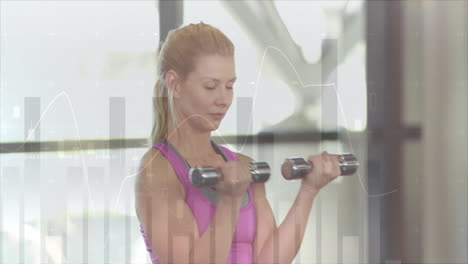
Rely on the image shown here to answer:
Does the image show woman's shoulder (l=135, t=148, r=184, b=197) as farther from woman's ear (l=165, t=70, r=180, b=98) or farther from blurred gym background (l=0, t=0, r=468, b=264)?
blurred gym background (l=0, t=0, r=468, b=264)

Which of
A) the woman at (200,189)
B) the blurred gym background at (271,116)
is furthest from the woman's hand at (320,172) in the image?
the blurred gym background at (271,116)

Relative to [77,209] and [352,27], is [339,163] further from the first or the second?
[352,27]

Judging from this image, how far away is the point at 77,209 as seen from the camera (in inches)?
35.4

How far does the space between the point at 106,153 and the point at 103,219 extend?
9 cm

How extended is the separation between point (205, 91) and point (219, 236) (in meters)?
0.15

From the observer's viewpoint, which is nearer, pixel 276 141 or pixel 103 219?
pixel 103 219

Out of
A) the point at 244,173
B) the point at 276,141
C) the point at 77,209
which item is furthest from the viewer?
the point at 276,141

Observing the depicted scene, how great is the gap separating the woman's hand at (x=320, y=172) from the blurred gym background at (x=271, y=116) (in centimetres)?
24

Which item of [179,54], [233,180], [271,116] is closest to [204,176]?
[233,180]

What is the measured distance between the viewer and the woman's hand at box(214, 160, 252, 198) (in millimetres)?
592

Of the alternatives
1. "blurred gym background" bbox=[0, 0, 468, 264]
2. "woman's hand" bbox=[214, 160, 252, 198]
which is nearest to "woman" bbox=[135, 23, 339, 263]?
"woman's hand" bbox=[214, 160, 252, 198]

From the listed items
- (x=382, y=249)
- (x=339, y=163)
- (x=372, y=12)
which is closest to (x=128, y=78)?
(x=339, y=163)

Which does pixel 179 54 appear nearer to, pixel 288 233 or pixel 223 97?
pixel 223 97

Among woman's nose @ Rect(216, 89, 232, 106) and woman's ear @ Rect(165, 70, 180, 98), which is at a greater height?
woman's ear @ Rect(165, 70, 180, 98)
